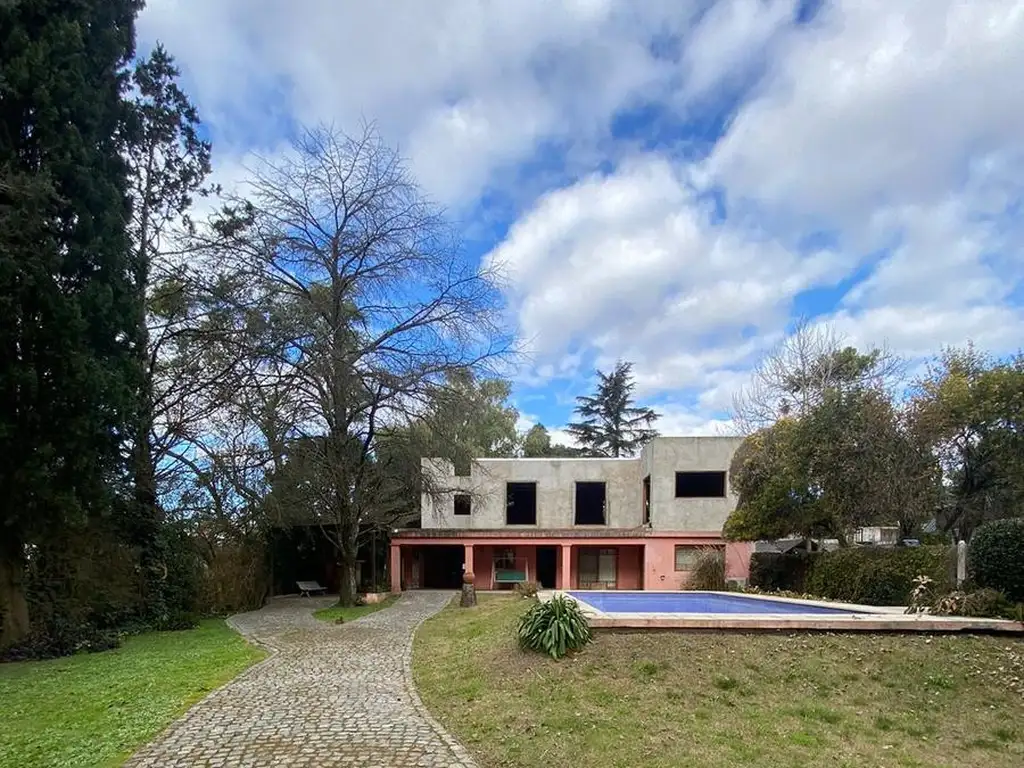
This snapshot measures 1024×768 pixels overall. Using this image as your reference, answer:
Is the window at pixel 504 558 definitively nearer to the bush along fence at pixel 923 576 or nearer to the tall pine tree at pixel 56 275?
the bush along fence at pixel 923 576

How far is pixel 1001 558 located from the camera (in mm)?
10094

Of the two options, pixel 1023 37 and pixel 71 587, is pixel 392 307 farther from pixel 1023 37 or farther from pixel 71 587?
pixel 1023 37

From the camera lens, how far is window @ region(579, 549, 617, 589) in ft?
88.7

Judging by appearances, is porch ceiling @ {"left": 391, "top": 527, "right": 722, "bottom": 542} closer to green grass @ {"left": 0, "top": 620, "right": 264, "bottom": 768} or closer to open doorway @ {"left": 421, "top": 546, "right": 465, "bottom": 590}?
open doorway @ {"left": 421, "top": 546, "right": 465, "bottom": 590}

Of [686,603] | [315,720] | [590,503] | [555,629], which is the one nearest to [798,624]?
[555,629]

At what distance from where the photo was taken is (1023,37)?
884 cm

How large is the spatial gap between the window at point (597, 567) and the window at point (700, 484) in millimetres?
4047

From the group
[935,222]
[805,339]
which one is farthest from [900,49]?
[805,339]

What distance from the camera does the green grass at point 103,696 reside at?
19.1ft

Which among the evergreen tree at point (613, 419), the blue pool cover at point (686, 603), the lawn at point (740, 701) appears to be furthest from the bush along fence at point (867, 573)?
the evergreen tree at point (613, 419)

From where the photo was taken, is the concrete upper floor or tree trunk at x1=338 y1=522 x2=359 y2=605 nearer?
tree trunk at x1=338 y1=522 x2=359 y2=605

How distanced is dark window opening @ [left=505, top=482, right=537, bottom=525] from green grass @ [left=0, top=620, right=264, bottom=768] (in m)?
16.4

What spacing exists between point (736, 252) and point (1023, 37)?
6921mm

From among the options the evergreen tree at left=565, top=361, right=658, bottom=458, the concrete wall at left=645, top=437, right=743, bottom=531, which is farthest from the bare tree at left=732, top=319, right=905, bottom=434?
the evergreen tree at left=565, top=361, right=658, bottom=458
